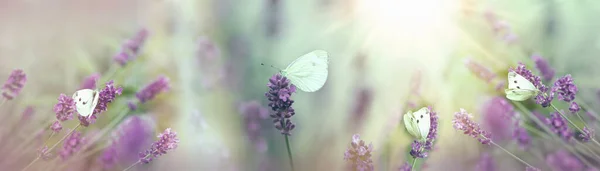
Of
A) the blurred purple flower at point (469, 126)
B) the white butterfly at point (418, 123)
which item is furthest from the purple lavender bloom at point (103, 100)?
the blurred purple flower at point (469, 126)

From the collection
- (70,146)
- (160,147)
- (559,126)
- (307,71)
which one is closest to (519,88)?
(559,126)

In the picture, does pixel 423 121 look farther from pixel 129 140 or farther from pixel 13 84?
pixel 13 84

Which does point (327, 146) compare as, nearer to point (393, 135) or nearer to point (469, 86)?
point (393, 135)

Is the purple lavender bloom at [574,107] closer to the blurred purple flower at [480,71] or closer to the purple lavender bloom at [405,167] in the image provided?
the blurred purple flower at [480,71]

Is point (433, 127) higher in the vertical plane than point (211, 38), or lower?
lower

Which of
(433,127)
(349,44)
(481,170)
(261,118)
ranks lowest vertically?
(481,170)

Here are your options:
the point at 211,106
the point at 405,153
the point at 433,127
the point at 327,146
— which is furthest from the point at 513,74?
the point at 211,106
